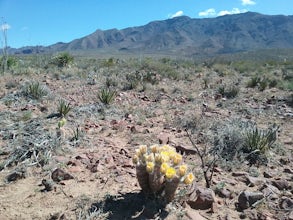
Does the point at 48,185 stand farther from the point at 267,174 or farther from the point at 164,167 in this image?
the point at 267,174

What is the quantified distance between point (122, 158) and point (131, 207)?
147cm

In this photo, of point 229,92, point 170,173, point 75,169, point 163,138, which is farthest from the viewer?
point 229,92

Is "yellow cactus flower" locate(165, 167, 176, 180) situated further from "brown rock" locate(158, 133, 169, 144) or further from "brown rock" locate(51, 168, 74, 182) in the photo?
"brown rock" locate(158, 133, 169, 144)

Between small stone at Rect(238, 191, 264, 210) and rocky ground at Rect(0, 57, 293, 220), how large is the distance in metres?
0.01

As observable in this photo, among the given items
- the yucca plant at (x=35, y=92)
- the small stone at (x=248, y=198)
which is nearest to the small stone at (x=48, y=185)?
the small stone at (x=248, y=198)

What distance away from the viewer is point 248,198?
431 centimetres

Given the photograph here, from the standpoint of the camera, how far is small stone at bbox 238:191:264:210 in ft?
14.0

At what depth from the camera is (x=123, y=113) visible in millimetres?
8344

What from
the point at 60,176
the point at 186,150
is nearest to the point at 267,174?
the point at 186,150

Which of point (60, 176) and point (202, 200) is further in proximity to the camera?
point (60, 176)

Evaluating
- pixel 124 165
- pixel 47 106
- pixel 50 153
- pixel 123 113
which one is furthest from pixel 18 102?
pixel 124 165

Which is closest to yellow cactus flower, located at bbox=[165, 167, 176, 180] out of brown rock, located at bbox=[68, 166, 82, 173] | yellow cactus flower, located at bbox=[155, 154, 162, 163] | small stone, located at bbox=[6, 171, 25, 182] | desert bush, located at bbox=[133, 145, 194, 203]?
desert bush, located at bbox=[133, 145, 194, 203]

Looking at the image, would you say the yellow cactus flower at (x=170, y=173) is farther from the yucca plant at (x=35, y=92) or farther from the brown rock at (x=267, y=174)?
the yucca plant at (x=35, y=92)

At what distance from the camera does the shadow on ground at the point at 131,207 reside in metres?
3.92
